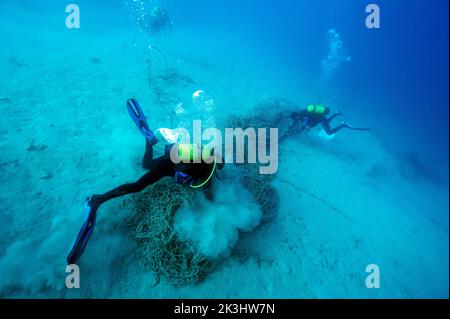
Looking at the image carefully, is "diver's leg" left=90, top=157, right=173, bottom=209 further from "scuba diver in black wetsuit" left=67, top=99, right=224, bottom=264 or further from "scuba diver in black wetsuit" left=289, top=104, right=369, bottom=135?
"scuba diver in black wetsuit" left=289, top=104, right=369, bottom=135

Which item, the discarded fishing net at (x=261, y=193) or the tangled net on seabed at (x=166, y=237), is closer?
the tangled net on seabed at (x=166, y=237)

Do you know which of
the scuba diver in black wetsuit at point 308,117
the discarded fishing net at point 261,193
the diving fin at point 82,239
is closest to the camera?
the diving fin at point 82,239

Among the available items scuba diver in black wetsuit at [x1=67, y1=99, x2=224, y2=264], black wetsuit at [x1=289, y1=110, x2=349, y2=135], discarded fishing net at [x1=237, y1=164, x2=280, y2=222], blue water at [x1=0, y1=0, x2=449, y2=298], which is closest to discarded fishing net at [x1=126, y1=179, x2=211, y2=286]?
blue water at [x1=0, y1=0, x2=449, y2=298]

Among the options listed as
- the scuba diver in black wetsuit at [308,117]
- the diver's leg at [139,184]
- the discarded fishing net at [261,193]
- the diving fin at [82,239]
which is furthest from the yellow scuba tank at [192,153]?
the scuba diver in black wetsuit at [308,117]

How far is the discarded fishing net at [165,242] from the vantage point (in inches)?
146

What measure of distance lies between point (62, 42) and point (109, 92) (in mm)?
6862

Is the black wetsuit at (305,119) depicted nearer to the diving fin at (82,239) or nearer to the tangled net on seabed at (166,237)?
the tangled net on seabed at (166,237)

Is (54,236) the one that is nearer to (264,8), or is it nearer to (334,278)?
(334,278)

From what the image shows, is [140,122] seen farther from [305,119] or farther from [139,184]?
[305,119]

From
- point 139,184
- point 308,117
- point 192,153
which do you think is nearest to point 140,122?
point 139,184

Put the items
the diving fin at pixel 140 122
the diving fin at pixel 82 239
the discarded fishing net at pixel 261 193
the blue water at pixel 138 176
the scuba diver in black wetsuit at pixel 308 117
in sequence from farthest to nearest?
1. the scuba diver in black wetsuit at pixel 308 117
2. the discarded fishing net at pixel 261 193
3. the diving fin at pixel 140 122
4. the blue water at pixel 138 176
5. the diving fin at pixel 82 239

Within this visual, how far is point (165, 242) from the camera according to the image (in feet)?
12.3

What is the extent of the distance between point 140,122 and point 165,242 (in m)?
2.06

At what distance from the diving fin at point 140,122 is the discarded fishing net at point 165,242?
0.93m
